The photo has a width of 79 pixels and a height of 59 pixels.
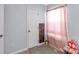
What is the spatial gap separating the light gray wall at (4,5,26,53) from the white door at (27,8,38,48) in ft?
0.36

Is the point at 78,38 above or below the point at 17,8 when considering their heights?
below

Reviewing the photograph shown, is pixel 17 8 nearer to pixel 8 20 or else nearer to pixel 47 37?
pixel 8 20

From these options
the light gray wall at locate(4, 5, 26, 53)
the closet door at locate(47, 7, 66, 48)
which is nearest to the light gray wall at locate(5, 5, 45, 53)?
the light gray wall at locate(4, 5, 26, 53)

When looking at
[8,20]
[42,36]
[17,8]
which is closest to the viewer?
[8,20]

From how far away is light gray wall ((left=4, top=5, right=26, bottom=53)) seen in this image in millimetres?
1943

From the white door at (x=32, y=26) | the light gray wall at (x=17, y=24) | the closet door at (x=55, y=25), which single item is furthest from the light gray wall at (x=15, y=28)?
the closet door at (x=55, y=25)

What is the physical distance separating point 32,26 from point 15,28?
18.3 inches

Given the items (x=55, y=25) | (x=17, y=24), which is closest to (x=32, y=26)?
(x=17, y=24)

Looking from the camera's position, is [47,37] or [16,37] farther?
[47,37]

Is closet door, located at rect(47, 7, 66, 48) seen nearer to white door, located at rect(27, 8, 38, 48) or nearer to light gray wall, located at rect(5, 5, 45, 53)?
light gray wall, located at rect(5, 5, 45, 53)

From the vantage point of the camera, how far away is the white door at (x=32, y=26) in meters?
2.35

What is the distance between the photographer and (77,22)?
5.44 feet

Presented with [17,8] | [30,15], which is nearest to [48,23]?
[30,15]

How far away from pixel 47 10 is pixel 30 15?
50cm
